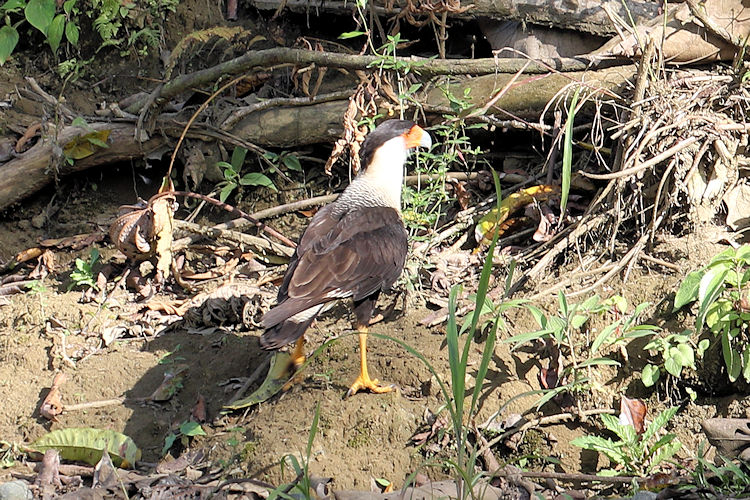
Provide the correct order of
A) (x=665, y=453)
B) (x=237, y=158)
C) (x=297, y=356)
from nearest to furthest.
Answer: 1. (x=665, y=453)
2. (x=297, y=356)
3. (x=237, y=158)

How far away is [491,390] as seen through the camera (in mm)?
4129

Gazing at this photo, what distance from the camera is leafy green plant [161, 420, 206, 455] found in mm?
4160

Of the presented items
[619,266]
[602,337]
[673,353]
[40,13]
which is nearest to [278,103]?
[40,13]

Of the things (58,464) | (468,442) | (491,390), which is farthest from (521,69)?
(58,464)

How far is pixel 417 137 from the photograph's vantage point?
498cm

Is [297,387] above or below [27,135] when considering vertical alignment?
below

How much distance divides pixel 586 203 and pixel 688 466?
199cm

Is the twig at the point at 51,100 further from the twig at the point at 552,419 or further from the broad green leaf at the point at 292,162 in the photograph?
the twig at the point at 552,419

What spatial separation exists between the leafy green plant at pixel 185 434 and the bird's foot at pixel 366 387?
2.53 ft

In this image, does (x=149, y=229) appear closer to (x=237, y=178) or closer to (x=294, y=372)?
(x=237, y=178)

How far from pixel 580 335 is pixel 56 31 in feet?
15.7

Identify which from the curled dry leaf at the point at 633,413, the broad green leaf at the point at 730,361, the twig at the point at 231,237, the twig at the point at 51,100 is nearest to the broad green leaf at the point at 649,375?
the curled dry leaf at the point at 633,413

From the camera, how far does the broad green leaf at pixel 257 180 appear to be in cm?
609

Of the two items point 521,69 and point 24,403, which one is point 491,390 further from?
point 24,403
